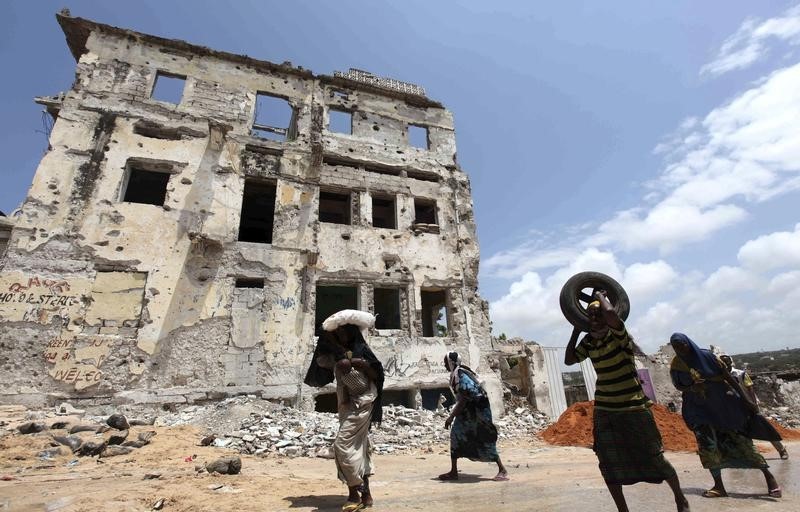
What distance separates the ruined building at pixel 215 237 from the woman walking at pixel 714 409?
7.06 m

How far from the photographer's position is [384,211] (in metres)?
13.9

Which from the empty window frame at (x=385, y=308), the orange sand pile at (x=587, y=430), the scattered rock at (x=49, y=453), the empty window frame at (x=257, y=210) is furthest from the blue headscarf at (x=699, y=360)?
the empty window frame at (x=257, y=210)

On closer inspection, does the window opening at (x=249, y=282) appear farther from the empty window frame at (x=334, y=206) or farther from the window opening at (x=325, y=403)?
the empty window frame at (x=334, y=206)

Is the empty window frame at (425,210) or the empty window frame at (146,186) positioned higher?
the empty window frame at (146,186)

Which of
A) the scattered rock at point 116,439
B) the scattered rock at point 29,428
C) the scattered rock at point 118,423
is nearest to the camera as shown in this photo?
the scattered rock at point 116,439

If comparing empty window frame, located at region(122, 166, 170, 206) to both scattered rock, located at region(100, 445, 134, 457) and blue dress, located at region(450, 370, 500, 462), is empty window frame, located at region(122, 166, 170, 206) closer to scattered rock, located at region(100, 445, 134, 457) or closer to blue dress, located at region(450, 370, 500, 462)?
scattered rock, located at region(100, 445, 134, 457)

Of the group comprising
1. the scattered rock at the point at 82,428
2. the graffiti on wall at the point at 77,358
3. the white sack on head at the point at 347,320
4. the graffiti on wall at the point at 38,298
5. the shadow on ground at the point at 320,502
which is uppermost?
the graffiti on wall at the point at 38,298

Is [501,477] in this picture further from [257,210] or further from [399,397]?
[257,210]

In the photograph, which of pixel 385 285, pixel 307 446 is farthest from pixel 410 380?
pixel 307 446

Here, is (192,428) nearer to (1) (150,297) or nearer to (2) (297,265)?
(1) (150,297)

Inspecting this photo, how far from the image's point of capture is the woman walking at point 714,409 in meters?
3.61

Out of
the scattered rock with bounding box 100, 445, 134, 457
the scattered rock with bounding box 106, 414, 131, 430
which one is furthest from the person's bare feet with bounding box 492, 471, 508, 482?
the scattered rock with bounding box 106, 414, 131, 430

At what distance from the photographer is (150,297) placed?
8.91 meters

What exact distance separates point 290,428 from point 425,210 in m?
8.67
